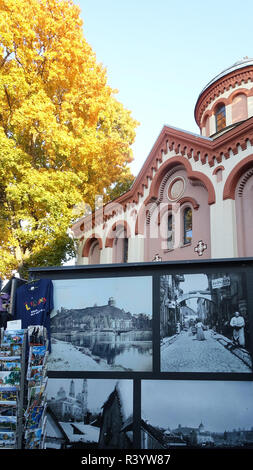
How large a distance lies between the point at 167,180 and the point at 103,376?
11.1m

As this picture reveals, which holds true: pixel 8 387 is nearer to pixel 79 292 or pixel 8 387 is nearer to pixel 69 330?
pixel 69 330

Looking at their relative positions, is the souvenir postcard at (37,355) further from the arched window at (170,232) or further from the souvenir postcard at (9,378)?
the arched window at (170,232)

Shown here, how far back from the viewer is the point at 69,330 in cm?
716

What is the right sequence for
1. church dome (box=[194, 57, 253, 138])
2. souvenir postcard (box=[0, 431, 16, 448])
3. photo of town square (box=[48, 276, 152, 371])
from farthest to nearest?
1. church dome (box=[194, 57, 253, 138])
2. photo of town square (box=[48, 276, 152, 371])
3. souvenir postcard (box=[0, 431, 16, 448])

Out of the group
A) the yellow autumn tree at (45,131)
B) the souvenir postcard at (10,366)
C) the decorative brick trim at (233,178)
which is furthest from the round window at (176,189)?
the souvenir postcard at (10,366)

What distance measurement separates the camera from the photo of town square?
6770mm

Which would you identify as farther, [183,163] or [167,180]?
[167,180]

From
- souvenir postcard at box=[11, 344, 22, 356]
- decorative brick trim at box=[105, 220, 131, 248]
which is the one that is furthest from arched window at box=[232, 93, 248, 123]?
souvenir postcard at box=[11, 344, 22, 356]

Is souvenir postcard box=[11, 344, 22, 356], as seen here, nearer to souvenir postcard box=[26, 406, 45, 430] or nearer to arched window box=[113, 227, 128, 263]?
souvenir postcard box=[26, 406, 45, 430]

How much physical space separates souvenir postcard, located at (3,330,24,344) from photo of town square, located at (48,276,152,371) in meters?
1.21

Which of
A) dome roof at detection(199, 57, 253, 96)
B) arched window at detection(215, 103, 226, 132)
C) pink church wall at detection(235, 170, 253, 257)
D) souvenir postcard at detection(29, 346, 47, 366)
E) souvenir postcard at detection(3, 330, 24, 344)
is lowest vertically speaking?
souvenir postcard at detection(29, 346, 47, 366)

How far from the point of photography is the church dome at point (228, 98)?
18.8 meters

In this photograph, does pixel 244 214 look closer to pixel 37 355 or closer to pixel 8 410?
pixel 37 355
